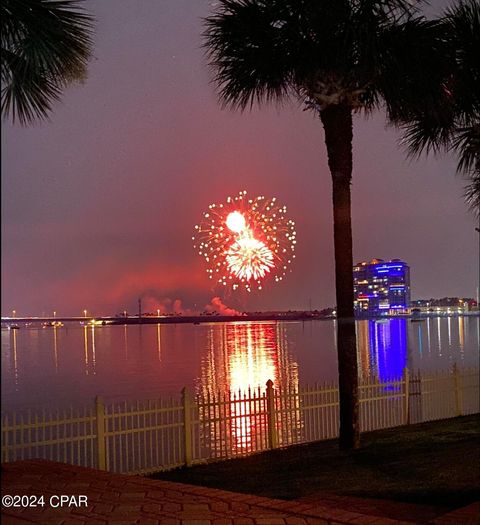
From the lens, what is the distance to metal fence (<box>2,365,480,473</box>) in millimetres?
11711

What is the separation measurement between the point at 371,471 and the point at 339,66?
631 cm

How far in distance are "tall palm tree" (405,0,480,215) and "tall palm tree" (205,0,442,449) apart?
70 cm

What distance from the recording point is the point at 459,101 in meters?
15.6

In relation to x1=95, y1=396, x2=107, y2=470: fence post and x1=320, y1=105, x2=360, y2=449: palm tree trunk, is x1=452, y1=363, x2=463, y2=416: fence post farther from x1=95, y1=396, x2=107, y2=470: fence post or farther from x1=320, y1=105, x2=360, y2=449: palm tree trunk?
x1=95, y1=396, x2=107, y2=470: fence post

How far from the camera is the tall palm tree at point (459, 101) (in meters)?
13.4

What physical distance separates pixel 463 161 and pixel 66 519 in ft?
41.5

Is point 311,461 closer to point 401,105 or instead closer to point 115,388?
point 401,105

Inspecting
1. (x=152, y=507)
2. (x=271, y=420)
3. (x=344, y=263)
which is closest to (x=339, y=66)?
(x=344, y=263)

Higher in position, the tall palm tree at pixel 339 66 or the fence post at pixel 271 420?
the tall palm tree at pixel 339 66

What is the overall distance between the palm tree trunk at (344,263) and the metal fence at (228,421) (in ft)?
3.10

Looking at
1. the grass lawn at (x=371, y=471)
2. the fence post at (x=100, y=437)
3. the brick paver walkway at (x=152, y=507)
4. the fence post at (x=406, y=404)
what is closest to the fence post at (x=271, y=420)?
the grass lawn at (x=371, y=471)

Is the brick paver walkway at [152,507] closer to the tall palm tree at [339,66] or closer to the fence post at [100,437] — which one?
the fence post at [100,437]

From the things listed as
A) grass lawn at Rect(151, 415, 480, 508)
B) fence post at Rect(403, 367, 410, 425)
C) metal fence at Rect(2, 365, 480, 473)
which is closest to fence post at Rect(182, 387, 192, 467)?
metal fence at Rect(2, 365, 480, 473)

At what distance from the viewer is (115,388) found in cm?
4562
